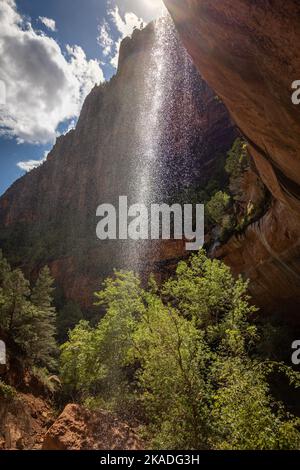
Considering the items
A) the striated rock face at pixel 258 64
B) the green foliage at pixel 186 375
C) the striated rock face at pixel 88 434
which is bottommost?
the striated rock face at pixel 88 434

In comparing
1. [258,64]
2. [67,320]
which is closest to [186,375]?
[258,64]

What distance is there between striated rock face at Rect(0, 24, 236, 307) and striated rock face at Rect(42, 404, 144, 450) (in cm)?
3100

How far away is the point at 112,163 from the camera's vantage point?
78000mm

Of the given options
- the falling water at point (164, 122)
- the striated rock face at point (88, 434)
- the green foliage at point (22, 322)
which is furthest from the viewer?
the falling water at point (164, 122)

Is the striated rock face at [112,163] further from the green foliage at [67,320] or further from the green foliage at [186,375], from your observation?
the green foliage at [186,375]

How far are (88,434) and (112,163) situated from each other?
73015 mm

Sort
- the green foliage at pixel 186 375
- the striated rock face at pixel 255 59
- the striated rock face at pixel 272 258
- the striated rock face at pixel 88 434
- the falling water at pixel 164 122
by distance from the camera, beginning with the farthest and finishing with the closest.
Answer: the falling water at pixel 164 122 → the striated rock face at pixel 272 258 → the striated rock face at pixel 88 434 → the green foliage at pixel 186 375 → the striated rock face at pixel 255 59

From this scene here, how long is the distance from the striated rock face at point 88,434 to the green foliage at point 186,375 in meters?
0.76

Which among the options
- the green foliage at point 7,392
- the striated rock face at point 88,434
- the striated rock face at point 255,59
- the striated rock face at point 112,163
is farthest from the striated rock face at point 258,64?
the striated rock face at point 112,163

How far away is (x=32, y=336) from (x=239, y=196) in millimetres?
19850

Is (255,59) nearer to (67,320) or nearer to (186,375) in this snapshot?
(186,375)

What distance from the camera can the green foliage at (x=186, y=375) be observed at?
278 inches
